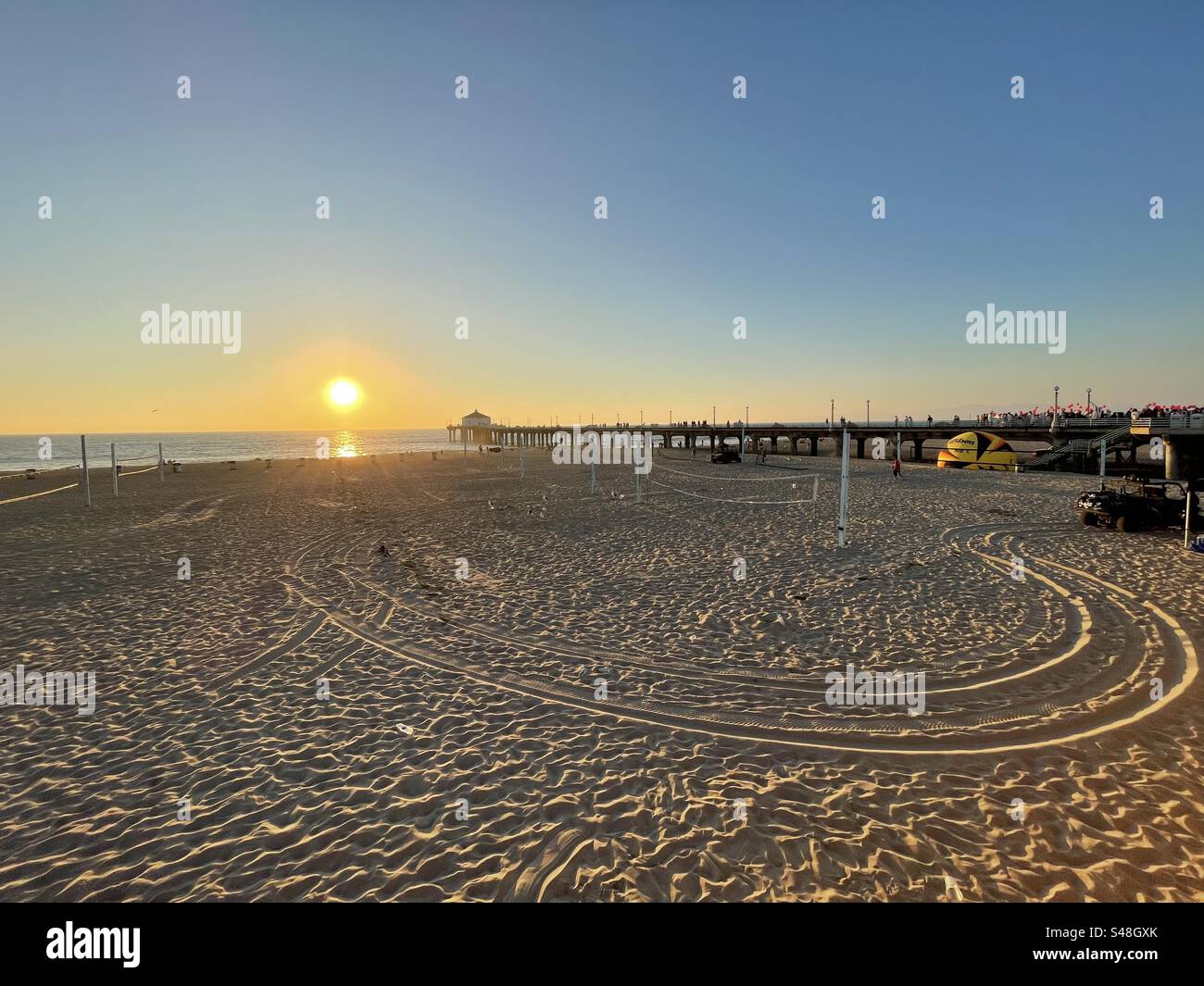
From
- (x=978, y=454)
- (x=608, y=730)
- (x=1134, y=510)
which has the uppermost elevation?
(x=978, y=454)

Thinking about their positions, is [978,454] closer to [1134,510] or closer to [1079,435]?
[1079,435]

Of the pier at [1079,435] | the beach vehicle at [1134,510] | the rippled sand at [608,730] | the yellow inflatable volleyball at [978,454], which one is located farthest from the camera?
the yellow inflatable volleyball at [978,454]

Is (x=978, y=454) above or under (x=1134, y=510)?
above

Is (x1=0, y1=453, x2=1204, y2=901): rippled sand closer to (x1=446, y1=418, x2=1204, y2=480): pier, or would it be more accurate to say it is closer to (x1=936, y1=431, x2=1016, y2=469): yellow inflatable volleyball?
(x1=446, y1=418, x2=1204, y2=480): pier

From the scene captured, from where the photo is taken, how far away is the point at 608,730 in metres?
5.70

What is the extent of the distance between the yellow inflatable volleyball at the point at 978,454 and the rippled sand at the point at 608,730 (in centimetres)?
2815

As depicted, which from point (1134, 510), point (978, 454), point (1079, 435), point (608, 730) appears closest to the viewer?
point (608, 730)

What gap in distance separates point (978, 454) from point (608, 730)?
4273 cm

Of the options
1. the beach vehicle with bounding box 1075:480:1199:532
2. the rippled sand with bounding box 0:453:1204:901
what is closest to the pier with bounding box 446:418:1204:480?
the beach vehicle with bounding box 1075:480:1199:532

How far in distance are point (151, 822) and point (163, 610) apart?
6.68 meters

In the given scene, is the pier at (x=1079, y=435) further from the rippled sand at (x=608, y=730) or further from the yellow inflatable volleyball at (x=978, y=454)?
the rippled sand at (x=608, y=730)

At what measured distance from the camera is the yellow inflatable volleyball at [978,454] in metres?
37.2

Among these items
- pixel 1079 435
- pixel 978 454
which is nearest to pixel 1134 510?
pixel 978 454

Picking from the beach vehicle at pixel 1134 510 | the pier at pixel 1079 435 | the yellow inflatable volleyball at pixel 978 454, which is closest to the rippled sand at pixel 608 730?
the beach vehicle at pixel 1134 510
